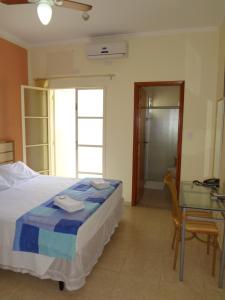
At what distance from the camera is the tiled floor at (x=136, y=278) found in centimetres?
207

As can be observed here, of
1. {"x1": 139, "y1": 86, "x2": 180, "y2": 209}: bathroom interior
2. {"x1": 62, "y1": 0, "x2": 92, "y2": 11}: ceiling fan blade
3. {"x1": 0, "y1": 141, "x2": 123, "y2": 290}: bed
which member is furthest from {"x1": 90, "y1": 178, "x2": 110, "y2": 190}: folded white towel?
{"x1": 139, "y1": 86, "x2": 180, "y2": 209}: bathroom interior

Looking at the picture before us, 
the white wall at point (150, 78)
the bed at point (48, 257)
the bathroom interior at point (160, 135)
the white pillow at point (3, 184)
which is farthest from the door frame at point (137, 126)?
the white pillow at point (3, 184)

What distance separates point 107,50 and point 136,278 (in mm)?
3375

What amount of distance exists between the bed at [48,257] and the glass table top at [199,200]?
89 centimetres

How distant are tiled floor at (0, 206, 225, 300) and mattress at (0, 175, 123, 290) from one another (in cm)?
13

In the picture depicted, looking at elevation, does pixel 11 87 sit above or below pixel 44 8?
below

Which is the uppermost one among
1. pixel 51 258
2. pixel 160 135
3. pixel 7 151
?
pixel 160 135

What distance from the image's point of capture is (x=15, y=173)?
3490 mm

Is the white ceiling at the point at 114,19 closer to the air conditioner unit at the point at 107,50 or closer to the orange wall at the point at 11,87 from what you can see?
the air conditioner unit at the point at 107,50

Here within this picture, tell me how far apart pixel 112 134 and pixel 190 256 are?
7.81 ft

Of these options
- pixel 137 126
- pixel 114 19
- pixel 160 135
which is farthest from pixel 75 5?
pixel 160 135

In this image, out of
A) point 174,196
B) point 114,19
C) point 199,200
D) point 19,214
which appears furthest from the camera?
point 114,19

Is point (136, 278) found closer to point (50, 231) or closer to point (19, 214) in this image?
point (50, 231)

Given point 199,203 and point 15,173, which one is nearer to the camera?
point 199,203
